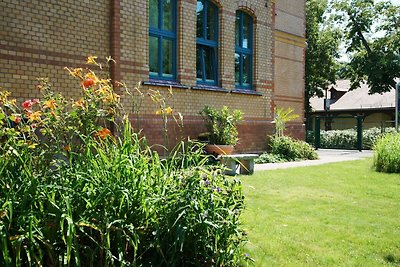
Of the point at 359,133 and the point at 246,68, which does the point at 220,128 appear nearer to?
the point at 246,68

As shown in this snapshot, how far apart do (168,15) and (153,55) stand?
133 cm

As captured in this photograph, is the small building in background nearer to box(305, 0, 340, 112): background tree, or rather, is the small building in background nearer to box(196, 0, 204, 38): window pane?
box(305, 0, 340, 112): background tree

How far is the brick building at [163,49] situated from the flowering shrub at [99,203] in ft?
19.3

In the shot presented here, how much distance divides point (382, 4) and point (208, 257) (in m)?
→ 33.3

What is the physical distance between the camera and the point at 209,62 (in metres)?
13.1

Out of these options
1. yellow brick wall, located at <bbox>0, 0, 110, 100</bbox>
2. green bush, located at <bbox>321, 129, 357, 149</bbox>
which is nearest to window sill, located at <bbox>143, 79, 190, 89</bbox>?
yellow brick wall, located at <bbox>0, 0, 110, 100</bbox>

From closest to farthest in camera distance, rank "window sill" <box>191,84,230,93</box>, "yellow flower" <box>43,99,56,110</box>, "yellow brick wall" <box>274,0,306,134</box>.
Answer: "yellow flower" <box>43,99,56,110</box> < "window sill" <box>191,84,230,93</box> < "yellow brick wall" <box>274,0,306,134</box>

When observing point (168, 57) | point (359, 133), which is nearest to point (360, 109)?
point (359, 133)

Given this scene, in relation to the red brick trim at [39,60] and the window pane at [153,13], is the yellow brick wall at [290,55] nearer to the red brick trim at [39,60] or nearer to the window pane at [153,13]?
the window pane at [153,13]

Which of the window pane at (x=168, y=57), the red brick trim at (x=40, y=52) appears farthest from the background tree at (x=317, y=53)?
the red brick trim at (x=40, y=52)

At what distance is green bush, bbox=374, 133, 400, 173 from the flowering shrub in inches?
355

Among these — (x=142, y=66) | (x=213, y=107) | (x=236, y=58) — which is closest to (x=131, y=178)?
(x=142, y=66)

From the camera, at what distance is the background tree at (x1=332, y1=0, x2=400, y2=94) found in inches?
1172

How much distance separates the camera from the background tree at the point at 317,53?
3153 cm
